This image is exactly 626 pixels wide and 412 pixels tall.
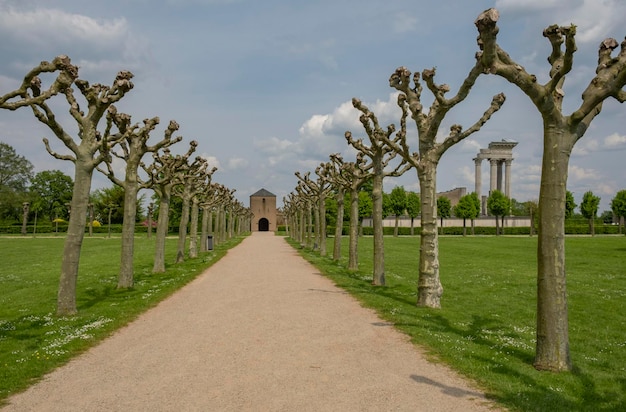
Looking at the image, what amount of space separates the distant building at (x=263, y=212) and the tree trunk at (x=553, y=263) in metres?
111

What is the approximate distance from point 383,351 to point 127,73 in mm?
9170

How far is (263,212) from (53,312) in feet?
348

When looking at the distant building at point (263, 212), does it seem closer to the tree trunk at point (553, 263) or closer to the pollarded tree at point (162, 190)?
the pollarded tree at point (162, 190)

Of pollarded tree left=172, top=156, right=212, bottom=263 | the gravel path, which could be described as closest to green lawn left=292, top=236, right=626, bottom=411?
the gravel path

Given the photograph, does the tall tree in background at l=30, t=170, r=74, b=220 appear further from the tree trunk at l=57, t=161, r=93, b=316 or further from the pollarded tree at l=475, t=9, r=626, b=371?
the pollarded tree at l=475, t=9, r=626, b=371

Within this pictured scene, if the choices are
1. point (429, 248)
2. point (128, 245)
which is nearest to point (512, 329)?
point (429, 248)

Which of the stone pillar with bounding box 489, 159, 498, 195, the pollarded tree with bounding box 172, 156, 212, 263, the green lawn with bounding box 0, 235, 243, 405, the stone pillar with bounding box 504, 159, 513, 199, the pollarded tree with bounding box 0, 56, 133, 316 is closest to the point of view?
the green lawn with bounding box 0, 235, 243, 405

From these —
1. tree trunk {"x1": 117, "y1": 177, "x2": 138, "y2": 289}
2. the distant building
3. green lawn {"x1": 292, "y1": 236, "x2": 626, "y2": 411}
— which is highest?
the distant building

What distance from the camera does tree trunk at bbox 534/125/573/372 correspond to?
709 centimetres

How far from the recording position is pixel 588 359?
26.0 feet

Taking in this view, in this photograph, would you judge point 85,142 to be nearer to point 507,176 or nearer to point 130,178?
point 130,178

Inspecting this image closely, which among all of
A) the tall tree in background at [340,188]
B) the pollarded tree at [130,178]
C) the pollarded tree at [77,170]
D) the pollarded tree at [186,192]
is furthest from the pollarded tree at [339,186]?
the pollarded tree at [77,170]

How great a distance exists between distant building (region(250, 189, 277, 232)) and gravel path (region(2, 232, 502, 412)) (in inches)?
4139

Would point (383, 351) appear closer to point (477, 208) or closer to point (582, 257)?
point (582, 257)
